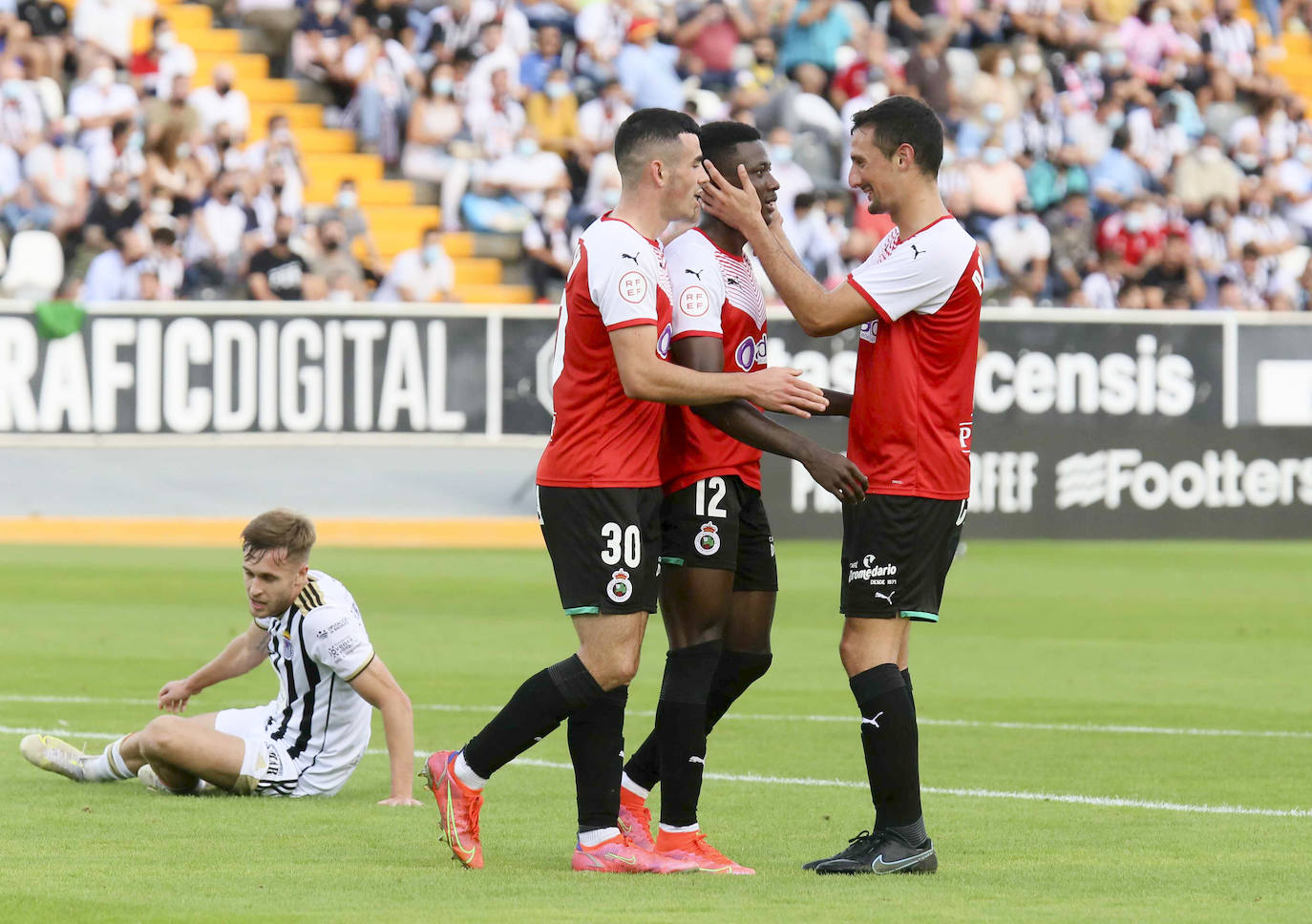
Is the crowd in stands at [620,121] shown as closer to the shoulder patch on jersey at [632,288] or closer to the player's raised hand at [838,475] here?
the shoulder patch on jersey at [632,288]

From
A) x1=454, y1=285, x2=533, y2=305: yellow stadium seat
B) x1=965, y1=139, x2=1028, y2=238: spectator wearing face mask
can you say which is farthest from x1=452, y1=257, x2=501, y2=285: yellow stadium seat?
x1=965, y1=139, x2=1028, y2=238: spectator wearing face mask

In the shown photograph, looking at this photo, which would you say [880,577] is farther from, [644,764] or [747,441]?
[644,764]

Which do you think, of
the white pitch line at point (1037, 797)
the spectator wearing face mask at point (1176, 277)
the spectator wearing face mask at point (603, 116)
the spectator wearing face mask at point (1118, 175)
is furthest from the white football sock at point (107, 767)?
the spectator wearing face mask at point (1118, 175)

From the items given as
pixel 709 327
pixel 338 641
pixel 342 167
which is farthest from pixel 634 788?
pixel 342 167

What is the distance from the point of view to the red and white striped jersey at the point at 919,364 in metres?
6.39

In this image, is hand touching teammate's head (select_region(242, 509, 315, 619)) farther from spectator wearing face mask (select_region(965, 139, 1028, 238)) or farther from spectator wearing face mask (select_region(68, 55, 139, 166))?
spectator wearing face mask (select_region(965, 139, 1028, 238))

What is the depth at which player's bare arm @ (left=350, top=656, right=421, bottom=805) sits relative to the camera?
7434 millimetres

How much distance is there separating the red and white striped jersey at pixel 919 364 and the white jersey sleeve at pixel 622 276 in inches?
24.9

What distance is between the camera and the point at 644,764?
698cm

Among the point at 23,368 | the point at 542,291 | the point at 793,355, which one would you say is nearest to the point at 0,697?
the point at 23,368

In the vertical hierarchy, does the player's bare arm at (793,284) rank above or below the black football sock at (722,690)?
above

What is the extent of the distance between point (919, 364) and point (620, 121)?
15.3m

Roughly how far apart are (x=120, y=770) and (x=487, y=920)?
301 centimetres

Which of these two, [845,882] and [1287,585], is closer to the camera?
[845,882]
